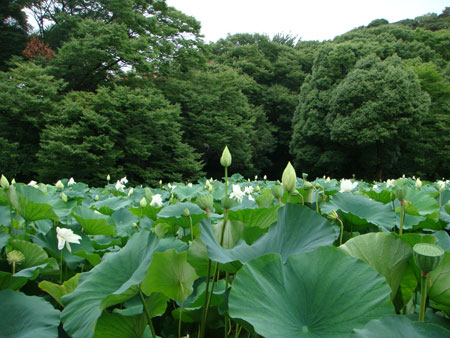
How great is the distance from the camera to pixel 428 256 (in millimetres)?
309

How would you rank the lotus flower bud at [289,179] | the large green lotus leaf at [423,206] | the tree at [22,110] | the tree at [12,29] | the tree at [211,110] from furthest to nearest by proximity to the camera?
the tree at [12,29] < the tree at [211,110] < the tree at [22,110] < the large green lotus leaf at [423,206] < the lotus flower bud at [289,179]

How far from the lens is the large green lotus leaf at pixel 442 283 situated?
0.36m

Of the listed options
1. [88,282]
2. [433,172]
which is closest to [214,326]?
[88,282]

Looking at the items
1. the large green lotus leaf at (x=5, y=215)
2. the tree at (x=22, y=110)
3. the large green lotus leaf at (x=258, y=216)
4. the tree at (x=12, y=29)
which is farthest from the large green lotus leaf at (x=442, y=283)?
the tree at (x=12, y=29)

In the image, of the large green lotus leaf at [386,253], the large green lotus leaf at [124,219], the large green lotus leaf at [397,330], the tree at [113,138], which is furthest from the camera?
the tree at [113,138]

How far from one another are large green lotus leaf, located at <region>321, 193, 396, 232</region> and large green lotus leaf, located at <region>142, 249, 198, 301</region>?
0.41 meters

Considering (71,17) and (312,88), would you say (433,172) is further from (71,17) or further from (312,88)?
(71,17)

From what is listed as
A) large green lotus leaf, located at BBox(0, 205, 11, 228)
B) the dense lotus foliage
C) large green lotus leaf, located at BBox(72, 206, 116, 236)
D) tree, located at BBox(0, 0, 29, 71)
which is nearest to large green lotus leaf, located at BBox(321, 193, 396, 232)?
the dense lotus foliage

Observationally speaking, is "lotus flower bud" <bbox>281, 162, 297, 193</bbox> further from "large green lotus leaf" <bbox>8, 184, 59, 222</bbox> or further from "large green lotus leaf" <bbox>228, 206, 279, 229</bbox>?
"large green lotus leaf" <bbox>8, 184, 59, 222</bbox>

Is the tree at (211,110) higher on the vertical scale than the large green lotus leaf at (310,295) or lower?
higher

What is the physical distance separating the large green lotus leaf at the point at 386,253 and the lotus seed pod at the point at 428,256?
75mm

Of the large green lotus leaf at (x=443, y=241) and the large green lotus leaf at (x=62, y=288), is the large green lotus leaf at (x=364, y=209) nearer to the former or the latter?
the large green lotus leaf at (x=443, y=241)

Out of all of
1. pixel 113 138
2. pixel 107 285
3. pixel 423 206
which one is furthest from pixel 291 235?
pixel 113 138

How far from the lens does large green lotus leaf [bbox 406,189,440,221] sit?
0.82 m
